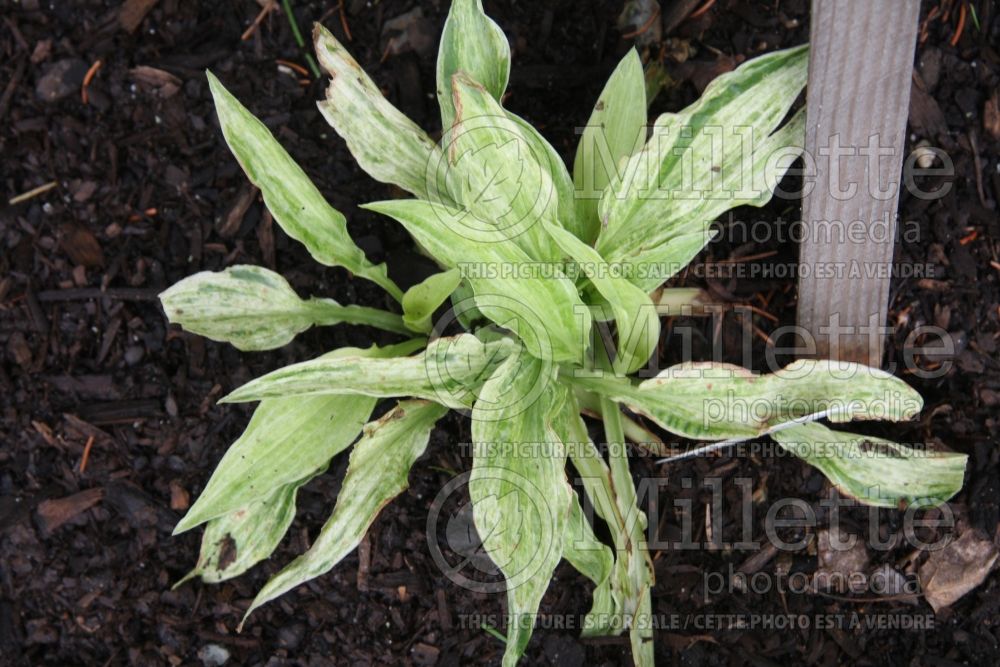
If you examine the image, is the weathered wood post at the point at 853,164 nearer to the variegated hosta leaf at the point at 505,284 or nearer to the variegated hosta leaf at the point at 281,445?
the variegated hosta leaf at the point at 505,284

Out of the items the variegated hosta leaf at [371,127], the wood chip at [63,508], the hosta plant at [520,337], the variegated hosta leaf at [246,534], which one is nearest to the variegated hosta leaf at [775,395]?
the hosta plant at [520,337]

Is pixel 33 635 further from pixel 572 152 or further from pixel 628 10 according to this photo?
pixel 628 10

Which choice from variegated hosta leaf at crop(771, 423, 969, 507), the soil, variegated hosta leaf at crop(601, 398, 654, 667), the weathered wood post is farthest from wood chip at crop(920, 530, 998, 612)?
variegated hosta leaf at crop(601, 398, 654, 667)

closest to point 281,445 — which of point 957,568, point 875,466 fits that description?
point 875,466

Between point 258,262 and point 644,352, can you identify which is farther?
point 258,262

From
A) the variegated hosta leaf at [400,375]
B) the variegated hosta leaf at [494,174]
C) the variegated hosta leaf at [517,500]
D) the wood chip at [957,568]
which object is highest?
the variegated hosta leaf at [494,174]

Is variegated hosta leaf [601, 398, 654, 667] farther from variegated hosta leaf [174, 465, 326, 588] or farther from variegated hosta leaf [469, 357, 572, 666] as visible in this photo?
variegated hosta leaf [174, 465, 326, 588]

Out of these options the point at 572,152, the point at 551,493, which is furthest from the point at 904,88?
the point at 551,493
